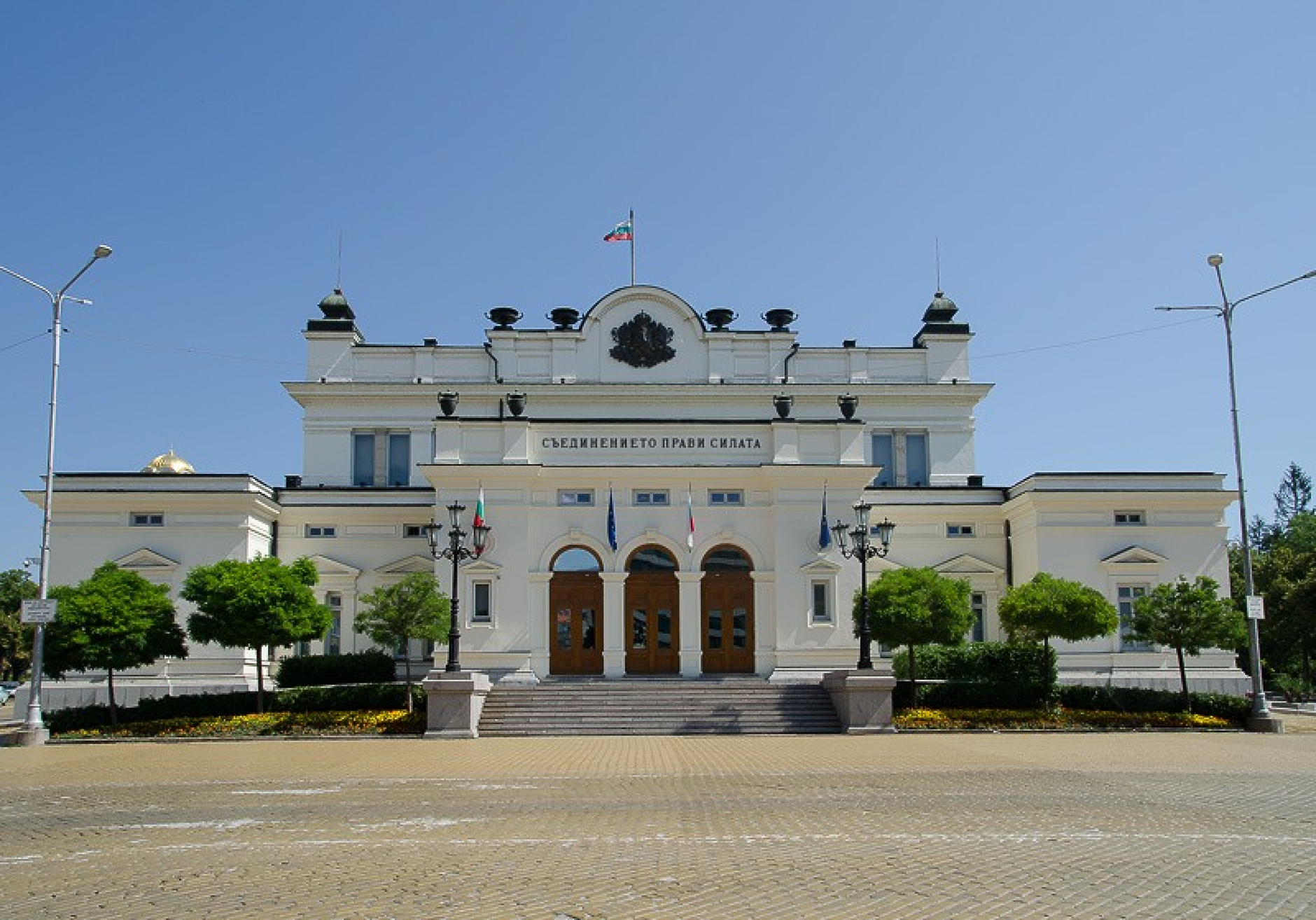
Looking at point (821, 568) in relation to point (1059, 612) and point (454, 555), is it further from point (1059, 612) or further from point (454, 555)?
point (454, 555)

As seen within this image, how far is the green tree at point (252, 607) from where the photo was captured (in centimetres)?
3119

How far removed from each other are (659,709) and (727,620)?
5855mm

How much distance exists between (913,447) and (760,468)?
46.2 ft

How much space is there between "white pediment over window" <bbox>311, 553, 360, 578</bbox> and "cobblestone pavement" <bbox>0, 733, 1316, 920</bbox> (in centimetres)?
1671

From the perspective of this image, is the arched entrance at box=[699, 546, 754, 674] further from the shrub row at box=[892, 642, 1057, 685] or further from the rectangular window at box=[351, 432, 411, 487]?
the rectangular window at box=[351, 432, 411, 487]

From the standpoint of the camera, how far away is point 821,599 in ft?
116

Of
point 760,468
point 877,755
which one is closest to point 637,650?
point 760,468

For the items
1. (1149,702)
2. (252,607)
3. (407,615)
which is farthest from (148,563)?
(1149,702)

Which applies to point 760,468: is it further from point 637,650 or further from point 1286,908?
point 1286,908

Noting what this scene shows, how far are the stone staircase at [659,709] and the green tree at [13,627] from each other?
3813 centimetres

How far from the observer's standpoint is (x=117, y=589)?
31.4 meters

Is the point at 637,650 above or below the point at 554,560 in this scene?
below

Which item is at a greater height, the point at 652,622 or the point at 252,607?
the point at 252,607

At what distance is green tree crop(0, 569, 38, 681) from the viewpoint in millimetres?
70562
